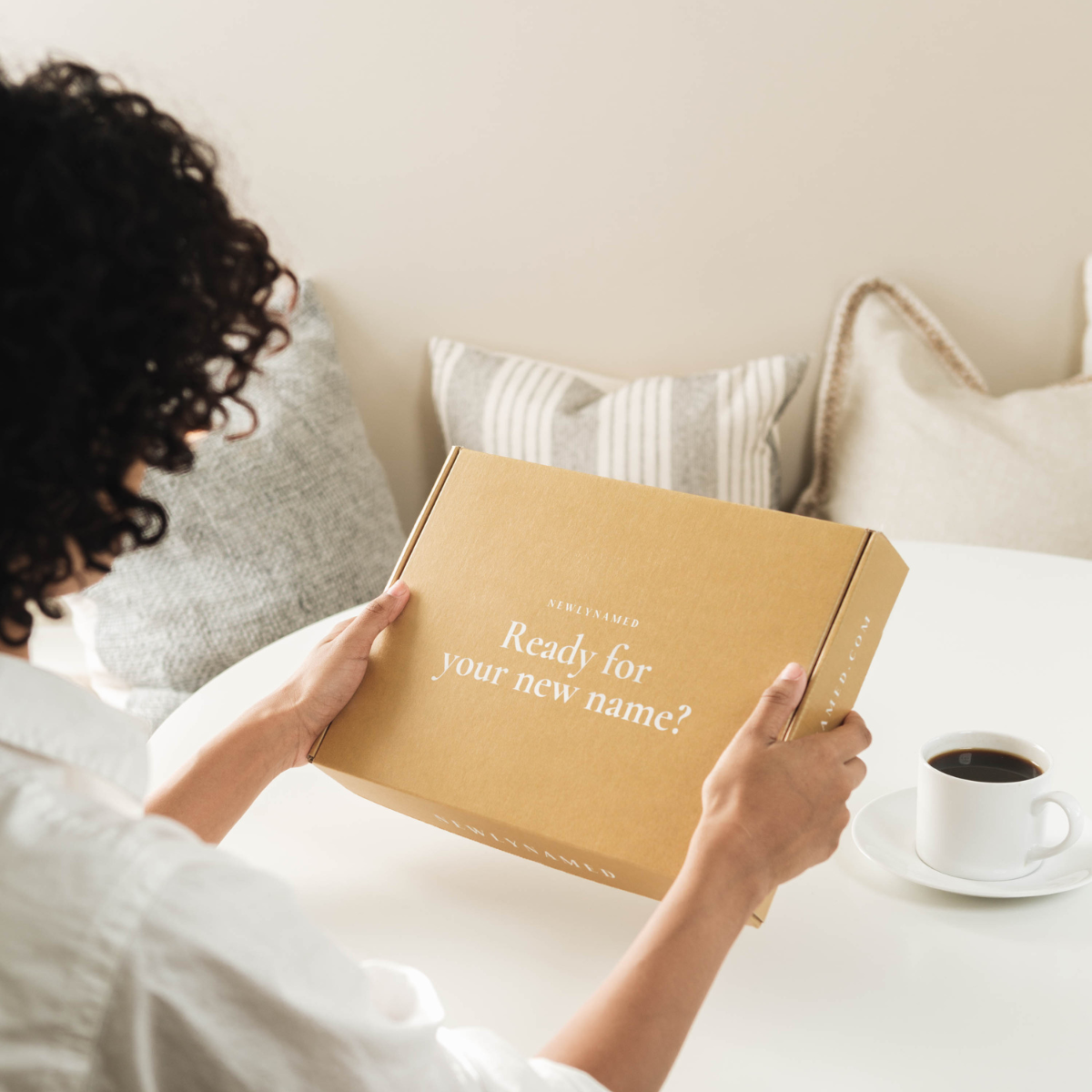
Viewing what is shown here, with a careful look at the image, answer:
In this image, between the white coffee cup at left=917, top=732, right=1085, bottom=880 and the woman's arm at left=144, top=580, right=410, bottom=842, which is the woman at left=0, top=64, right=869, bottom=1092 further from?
the woman's arm at left=144, top=580, right=410, bottom=842

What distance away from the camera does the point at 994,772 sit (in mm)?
712

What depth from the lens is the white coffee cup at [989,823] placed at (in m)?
0.67

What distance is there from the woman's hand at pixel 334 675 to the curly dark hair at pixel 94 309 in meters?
0.23

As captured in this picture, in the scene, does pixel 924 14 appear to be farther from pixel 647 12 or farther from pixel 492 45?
pixel 492 45

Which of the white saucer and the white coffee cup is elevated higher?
the white coffee cup

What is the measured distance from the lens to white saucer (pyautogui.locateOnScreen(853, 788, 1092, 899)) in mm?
672


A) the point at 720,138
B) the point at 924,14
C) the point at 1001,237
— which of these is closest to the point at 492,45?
the point at 720,138

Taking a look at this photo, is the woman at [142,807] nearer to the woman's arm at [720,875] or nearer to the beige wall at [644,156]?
the woman's arm at [720,875]

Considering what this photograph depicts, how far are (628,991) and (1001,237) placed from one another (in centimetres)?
156

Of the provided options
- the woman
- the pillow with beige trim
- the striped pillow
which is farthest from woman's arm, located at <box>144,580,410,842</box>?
the pillow with beige trim

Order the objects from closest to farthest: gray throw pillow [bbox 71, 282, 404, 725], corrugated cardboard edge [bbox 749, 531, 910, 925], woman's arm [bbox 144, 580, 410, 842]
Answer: corrugated cardboard edge [bbox 749, 531, 910, 925] → woman's arm [bbox 144, 580, 410, 842] → gray throw pillow [bbox 71, 282, 404, 725]

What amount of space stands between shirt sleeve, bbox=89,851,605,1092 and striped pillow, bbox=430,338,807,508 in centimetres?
125

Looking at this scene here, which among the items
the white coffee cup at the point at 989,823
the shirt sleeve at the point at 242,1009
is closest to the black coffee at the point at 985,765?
the white coffee cup at the point at 989,823

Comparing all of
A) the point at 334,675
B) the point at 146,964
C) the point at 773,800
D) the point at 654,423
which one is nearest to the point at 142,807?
the point at 146,964
